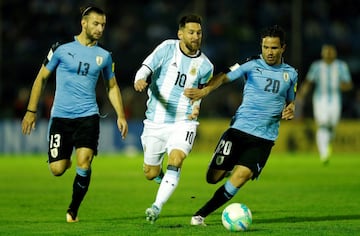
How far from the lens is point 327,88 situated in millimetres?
23594

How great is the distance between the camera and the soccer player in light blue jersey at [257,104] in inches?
457

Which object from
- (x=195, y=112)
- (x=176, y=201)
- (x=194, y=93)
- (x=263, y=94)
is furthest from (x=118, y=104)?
(x=176, y=201)

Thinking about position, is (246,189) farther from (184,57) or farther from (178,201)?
(184,57)

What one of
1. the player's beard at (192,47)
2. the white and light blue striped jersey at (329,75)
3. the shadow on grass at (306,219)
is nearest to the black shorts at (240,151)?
the shadow on grass at (306,219)

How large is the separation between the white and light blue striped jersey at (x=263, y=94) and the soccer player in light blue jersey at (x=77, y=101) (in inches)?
57.6

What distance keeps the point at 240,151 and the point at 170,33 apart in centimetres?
2126

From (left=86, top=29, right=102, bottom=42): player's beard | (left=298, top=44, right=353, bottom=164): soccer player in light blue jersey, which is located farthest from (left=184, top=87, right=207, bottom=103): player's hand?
(left=298, top=44, right=353, bottom=164): soccer player in light blue jersey

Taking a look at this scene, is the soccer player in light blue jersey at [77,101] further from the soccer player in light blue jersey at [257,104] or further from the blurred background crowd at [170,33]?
the blurred background crowd at [170,33]

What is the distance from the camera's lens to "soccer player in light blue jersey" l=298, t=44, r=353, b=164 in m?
23.0

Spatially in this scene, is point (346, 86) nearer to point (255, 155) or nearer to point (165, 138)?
point (165, 138)

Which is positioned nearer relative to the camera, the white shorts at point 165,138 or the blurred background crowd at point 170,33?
the white shorts at point 165,138

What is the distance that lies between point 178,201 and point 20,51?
18395 mm

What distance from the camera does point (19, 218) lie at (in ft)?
40.6

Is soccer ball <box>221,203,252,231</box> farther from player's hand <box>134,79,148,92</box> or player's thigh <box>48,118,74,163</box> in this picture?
Result: player's thigh <box>48,118,74,163</box>
